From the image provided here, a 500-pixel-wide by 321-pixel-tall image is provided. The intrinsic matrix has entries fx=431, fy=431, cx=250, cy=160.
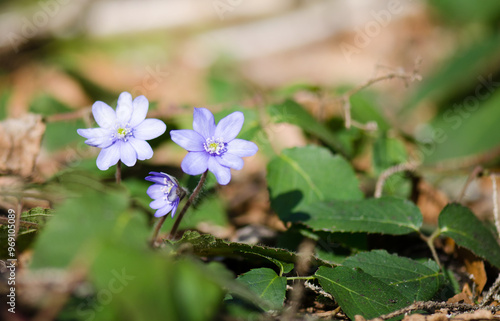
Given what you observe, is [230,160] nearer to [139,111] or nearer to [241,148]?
[241,148]

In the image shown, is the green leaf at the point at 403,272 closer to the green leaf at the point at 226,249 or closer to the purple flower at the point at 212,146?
the green leaf at the point at 226,249

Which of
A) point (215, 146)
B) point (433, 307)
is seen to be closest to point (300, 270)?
point (433, 307)

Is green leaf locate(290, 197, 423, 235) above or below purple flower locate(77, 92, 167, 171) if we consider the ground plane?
below

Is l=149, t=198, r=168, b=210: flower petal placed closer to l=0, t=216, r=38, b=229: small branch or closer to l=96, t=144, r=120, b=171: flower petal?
l=96, t=144, r=120, b=171: flower petal

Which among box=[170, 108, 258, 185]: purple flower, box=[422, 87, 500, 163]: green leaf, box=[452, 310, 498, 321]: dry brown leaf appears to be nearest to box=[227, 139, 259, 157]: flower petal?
box=[170, 108, 258, 185]: purple flower

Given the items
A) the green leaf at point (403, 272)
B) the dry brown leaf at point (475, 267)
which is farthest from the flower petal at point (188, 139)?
the dry brown leaf at point (475, 267)

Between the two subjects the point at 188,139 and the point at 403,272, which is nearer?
the point at 188,139
